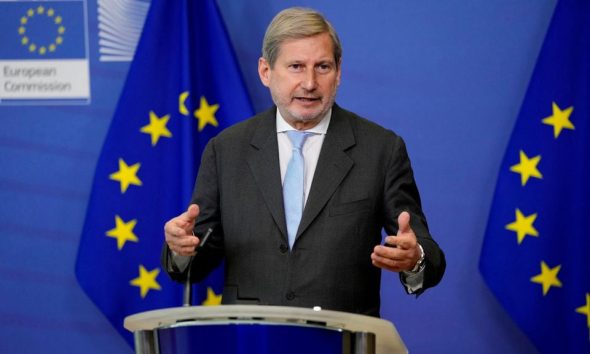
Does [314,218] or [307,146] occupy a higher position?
[307,146]

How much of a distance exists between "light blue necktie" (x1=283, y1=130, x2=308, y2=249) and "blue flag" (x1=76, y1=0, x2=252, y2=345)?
3.10ft

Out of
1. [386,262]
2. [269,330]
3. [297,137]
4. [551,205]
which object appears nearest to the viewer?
[269,330]

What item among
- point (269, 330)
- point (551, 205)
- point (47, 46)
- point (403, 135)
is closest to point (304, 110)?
point (269, 330)

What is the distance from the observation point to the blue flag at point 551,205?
3.07 m

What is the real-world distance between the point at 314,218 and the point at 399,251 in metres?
0.36

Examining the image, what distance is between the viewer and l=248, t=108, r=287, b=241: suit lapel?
85.9 inches

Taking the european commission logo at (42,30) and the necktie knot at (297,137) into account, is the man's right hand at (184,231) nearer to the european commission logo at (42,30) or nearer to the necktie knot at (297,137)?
the necktie knot at (297,137)

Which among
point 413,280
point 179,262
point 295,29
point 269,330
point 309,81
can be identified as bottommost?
point 269,330

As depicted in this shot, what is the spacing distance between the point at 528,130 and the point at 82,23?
1806 millimetres

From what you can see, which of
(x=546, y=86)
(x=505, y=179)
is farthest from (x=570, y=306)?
(x=546, y=86)

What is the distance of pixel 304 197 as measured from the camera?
2.22 m

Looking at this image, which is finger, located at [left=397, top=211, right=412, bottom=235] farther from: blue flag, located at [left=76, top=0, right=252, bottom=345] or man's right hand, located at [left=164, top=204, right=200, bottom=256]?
blue flag, located at [left=76, top=0, right=252, bottom=345]

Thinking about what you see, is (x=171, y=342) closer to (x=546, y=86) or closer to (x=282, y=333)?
(x=282, y=333)

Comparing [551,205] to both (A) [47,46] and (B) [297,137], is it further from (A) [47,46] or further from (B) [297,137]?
(A) [47,46]
